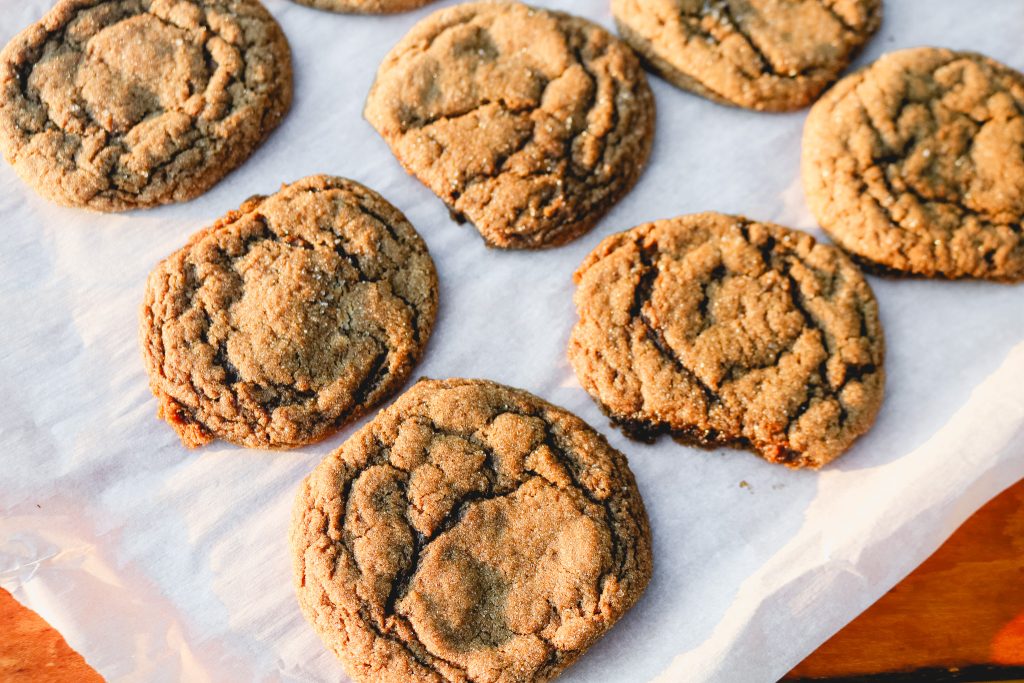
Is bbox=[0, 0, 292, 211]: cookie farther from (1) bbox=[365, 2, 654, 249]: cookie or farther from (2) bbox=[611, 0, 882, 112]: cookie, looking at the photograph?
(2) bbox=[611, 0, 882, 112]: cookie

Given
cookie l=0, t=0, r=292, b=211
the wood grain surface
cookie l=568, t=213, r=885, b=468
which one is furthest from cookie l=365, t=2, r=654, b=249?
the wood grain surface

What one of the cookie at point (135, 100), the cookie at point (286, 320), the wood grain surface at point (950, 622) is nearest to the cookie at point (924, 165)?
the wood grain surface at point (950, 622)

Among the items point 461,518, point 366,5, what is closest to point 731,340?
point 461,518

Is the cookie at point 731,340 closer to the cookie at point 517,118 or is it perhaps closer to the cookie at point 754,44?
the cookie at point 517,118

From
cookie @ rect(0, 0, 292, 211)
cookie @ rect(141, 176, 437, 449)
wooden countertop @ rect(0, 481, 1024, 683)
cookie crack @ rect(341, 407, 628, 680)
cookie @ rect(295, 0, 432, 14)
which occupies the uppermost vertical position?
cookie @ rect(295, 0, 432, 14)

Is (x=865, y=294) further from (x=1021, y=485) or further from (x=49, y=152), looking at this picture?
(x=49, y=152)

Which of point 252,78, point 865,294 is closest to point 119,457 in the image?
point 252,78
